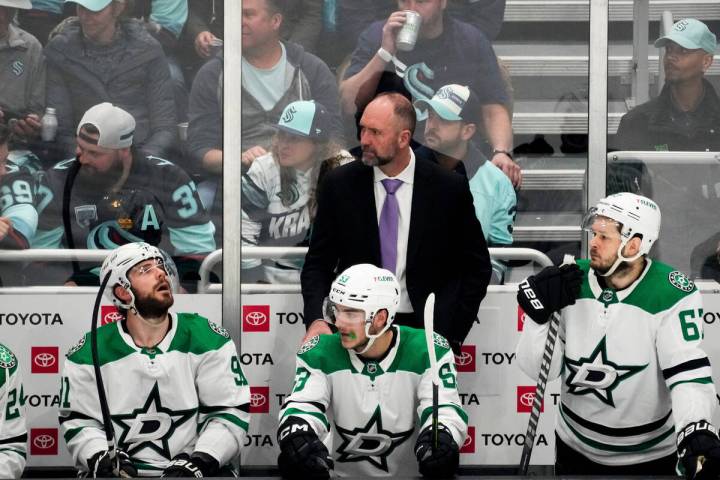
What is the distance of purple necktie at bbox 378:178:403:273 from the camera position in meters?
5.21

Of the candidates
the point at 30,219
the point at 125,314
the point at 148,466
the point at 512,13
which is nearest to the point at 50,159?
the point at 30,219

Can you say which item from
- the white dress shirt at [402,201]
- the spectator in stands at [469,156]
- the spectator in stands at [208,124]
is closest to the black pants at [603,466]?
the white dress shirt at [402,201]

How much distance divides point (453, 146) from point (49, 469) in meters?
1.85

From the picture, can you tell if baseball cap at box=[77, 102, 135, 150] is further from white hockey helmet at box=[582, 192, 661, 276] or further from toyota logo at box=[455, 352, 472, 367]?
white hockey helmet at box=[582, 192, 661, 276]

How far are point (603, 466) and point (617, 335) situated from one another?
16.1 inches

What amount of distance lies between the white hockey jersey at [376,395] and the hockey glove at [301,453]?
0.31 meters

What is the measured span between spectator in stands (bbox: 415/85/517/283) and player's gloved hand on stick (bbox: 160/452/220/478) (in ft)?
→ 4.66

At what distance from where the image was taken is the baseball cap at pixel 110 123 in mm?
5555

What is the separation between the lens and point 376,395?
4750 mm

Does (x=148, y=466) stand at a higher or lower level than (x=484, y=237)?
lower

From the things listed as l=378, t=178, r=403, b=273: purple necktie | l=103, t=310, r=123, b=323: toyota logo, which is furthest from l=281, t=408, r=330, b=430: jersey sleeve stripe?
l=103, t=310, r=123, b=323: toyota logo

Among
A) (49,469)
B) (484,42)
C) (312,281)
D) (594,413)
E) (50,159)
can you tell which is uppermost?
(484,42)

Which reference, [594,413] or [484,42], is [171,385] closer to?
[594,413]

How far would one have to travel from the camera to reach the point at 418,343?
4.77 meters
